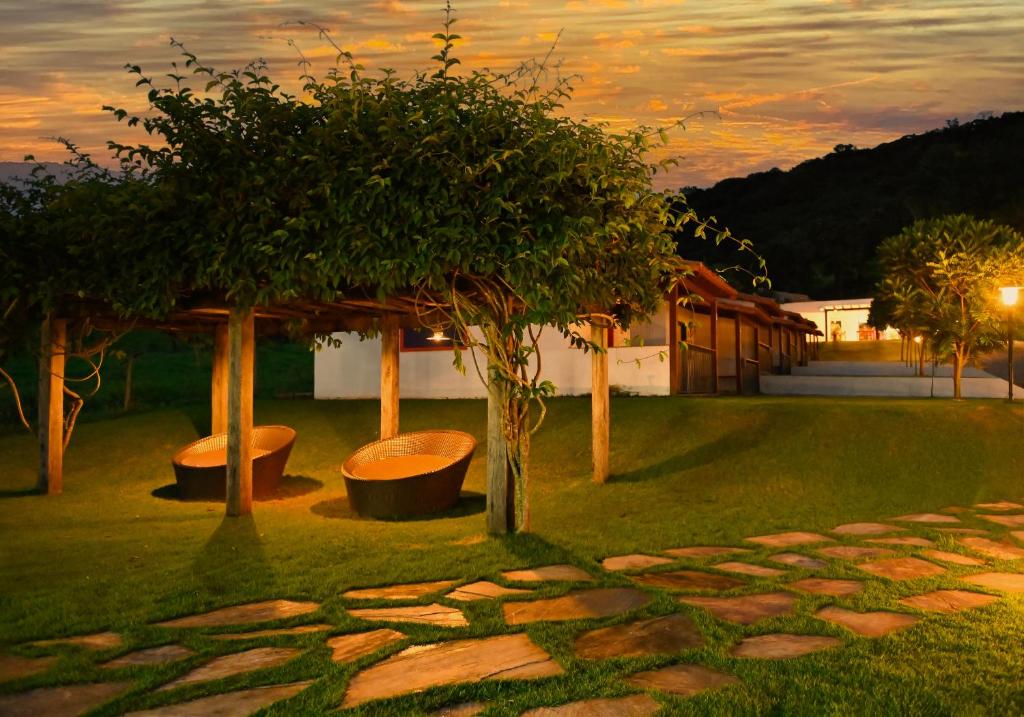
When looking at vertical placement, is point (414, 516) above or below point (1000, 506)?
below

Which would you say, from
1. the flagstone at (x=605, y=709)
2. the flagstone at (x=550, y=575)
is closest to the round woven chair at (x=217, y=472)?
the flagstone at (x=550, y=575)

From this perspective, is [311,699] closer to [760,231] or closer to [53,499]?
[53,499]

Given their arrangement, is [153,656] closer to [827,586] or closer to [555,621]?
[555,621]

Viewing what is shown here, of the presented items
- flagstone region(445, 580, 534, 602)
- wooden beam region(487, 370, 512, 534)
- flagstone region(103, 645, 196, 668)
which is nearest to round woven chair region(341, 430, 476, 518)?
wooden beam region(487, 370, 512, 534)

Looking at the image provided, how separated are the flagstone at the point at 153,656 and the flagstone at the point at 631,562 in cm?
349

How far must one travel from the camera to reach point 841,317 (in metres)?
51.8

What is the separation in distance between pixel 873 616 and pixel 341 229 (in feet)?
17.3

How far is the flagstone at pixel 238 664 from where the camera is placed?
4.64 meters

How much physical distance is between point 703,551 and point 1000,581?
2.40 meters

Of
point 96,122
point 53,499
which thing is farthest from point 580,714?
point 53,499

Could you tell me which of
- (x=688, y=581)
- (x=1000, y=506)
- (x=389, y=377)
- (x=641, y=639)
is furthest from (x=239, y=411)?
(x=1000, y=506)

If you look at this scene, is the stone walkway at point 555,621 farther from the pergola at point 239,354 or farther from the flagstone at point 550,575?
the pergola at point 239,354

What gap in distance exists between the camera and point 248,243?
8805mm

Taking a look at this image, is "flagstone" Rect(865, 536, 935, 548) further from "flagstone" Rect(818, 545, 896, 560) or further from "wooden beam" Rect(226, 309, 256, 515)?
"wooden beam" Rect(226, 309, 256, 515)
